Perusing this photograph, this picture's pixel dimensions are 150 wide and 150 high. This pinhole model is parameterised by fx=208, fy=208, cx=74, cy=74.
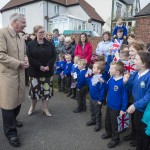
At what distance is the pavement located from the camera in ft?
11.8

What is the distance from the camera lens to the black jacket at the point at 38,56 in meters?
4.38

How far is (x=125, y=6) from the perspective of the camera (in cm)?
3300

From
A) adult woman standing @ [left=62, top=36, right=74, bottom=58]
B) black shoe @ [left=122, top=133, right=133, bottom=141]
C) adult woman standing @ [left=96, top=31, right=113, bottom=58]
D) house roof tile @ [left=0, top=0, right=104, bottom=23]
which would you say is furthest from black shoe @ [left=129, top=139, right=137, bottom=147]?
house roof tile @ [left=0, top=0, right=104, bottom=23]

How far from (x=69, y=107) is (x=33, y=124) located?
51.5 inches

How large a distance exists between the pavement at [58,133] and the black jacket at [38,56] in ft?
3.39

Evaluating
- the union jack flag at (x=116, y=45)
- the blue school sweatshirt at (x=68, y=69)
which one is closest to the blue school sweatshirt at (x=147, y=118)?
the union jack flag at (x=116, y=45)

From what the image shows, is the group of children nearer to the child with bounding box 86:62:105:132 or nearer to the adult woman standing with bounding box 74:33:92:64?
the child with bounding box 86:62:105:132

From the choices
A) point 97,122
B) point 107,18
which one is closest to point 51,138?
point 97,122

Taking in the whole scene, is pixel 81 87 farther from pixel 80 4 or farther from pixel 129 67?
pixel 80 4

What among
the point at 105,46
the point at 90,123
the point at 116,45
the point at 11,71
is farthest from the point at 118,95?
the point at 105,46

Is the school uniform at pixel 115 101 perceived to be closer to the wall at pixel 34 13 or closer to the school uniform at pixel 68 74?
the school uniform at pixel 68 74

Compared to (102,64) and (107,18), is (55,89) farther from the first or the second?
(107,18)

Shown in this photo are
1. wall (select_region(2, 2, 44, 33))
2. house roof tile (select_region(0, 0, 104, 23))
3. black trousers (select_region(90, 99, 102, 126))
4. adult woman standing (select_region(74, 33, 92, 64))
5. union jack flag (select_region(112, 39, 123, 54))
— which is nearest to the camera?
black trousers (select_region(90, 99, 102, 126))

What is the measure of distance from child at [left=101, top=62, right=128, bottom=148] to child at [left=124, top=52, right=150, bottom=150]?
0.33 metres
